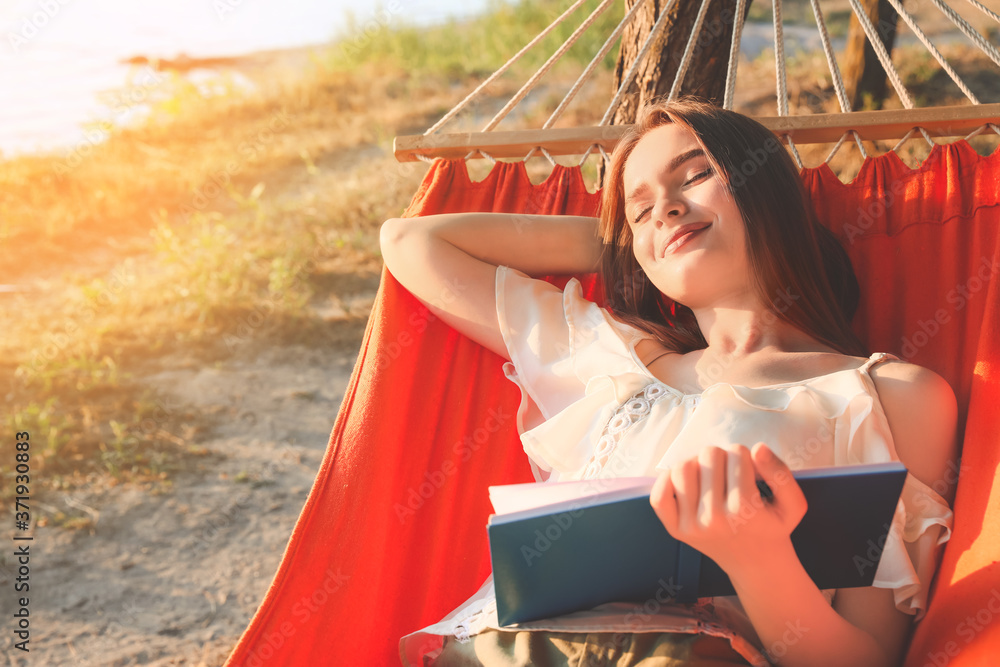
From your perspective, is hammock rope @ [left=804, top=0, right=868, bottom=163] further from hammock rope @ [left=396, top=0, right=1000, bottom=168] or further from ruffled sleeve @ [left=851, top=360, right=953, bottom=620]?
ruffled sleeve @ [left=851, top=360, right=953, bottom=620]

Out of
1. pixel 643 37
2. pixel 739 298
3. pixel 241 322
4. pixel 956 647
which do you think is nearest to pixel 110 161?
pixel 241 322

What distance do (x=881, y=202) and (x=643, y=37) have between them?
92 centimetres

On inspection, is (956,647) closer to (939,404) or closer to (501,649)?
(939,404)

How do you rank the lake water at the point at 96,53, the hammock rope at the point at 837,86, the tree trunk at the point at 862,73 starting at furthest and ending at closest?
1. the lake water at the point at 96,53
2. the tree trunk at the point at 862,73
3. the hammock rope at the point at 837,86

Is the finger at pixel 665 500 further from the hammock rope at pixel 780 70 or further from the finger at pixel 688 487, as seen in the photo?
the hammock rope at pixel 780 70

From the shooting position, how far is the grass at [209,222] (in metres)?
3.41

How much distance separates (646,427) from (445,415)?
488 millimetres

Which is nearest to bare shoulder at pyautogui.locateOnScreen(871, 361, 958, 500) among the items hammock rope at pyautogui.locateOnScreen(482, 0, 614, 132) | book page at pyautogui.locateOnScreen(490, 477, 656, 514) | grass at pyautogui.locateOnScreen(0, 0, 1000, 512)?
book page at pyautogui.locateOnScreen(490, 477, 656, 514)

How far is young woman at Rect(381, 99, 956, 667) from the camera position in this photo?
3.05 ft

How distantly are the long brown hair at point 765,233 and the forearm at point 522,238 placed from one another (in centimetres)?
9

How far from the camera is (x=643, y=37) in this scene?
2.15 m

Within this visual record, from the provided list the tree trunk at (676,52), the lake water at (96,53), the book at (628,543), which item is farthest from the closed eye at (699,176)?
the lake water at (96,53)

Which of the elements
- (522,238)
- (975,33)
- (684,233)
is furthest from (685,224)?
(975,33)

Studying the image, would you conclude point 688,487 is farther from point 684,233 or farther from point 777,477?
point 684,233
